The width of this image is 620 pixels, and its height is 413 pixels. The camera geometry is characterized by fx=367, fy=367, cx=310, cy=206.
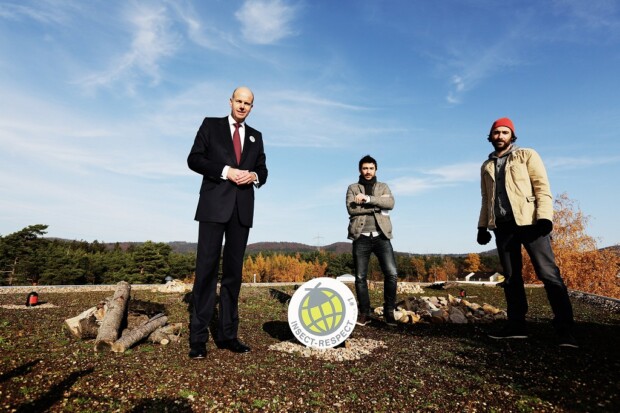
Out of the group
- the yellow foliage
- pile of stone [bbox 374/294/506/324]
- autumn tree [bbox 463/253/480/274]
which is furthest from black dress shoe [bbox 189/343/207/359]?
autumn tree [bbox 463/253/480/274]

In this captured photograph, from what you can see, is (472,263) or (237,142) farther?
(472,263)

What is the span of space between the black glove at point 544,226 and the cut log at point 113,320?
17.7ft

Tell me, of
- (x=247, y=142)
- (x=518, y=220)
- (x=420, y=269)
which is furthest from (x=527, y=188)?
(x=420, y=269)

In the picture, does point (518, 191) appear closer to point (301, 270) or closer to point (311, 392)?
point (311, 392)

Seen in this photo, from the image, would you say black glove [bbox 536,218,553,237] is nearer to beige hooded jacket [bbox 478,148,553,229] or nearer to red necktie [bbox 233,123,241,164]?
beige hooded jacket [bbox 478,148,553,229]

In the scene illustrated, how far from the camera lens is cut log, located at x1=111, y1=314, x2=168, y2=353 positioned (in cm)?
428

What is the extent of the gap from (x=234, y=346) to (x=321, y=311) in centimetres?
117

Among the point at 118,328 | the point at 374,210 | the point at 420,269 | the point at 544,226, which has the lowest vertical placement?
the point at 420,269

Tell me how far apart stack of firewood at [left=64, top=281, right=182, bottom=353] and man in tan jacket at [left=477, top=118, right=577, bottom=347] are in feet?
15.3

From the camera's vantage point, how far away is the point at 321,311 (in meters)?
4.79

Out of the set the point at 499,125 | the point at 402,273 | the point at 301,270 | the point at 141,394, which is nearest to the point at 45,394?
the point at 141,394

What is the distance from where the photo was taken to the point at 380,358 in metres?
4.15

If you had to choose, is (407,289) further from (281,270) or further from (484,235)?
(281,270)

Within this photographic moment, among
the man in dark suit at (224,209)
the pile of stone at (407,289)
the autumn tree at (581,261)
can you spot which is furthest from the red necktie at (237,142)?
the autumn tree at (581,261)
